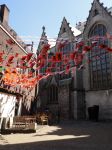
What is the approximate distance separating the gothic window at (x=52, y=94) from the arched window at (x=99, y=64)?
6.25 meters

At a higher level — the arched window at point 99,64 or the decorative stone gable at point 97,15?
the decorative stone gable at point 97,15

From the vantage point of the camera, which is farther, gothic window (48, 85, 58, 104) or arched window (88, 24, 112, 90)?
gothic window (48, 85, 58, 104)

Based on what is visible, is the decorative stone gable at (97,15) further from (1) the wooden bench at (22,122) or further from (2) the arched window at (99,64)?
(1) the wooden bench at (22,122)

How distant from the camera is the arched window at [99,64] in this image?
25.7 metres

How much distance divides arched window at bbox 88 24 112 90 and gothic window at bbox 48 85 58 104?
6249mm

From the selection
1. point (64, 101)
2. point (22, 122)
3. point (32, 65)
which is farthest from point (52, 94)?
point (22, 122)

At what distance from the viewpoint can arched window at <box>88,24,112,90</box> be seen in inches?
1011

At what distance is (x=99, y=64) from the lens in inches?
1057

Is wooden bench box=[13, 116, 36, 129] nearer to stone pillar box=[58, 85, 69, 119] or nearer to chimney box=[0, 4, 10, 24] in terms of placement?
stone pillar box=[58, 85, 69, 119]

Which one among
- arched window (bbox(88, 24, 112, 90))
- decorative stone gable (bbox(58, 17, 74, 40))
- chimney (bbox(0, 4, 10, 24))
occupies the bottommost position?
arched window (bbox(88, 24, 112, 90))

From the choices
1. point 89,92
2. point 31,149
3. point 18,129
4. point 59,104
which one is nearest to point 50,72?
point 59,104

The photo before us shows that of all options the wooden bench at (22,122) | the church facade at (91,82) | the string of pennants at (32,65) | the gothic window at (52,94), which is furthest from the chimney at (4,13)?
the gothic window at (52,94)

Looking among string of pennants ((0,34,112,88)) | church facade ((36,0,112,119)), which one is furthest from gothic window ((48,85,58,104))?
string of pennants ((0,34,112,88))

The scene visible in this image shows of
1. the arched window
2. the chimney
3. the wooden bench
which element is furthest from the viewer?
the arched window
